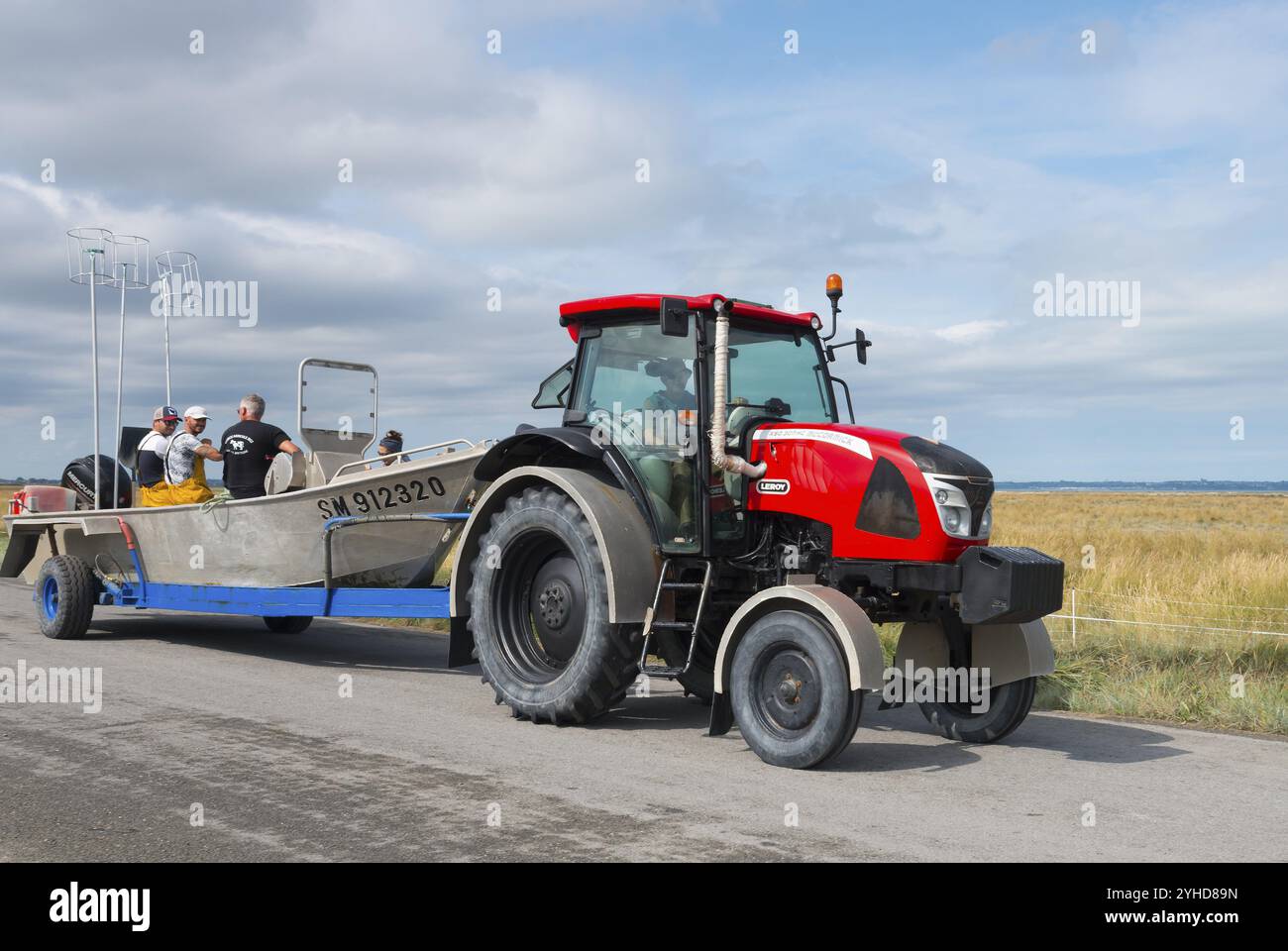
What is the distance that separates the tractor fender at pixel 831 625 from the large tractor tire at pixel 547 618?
717 mm

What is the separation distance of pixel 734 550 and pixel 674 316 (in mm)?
1433

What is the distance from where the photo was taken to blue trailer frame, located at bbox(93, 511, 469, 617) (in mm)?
8789

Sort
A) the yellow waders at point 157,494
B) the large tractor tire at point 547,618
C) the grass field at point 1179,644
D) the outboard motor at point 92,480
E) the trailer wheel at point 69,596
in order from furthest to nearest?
1. the outboard motor at point 92,480
2. the trailer wheel at point 69,596
3. the yellow waders at point 157,494
4. the grass field at point 1179,644
5. the large tractor tire at point 547,618

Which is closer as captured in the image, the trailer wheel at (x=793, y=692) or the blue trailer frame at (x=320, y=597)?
the trailer wheel at (x=793, y=692)

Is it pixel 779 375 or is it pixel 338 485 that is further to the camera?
pixel 338 485

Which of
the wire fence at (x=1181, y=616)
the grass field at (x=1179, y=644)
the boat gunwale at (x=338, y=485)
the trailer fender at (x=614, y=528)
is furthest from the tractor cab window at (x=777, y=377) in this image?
the wire fence at (x=1181, y=616)

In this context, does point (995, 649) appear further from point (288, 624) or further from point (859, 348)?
point (288, 624)

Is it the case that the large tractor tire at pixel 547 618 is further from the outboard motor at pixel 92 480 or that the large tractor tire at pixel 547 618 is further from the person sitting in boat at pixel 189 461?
the outboard motor at pixel 92 480

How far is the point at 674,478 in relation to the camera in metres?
7.22

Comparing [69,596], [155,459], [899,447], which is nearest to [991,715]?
[899,447]

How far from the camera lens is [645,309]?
24.6 ft

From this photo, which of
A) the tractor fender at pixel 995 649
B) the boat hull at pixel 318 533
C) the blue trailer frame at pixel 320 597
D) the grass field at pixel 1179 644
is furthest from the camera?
the boat hull at pixel 318 533

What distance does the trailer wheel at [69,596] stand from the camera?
1149cm
